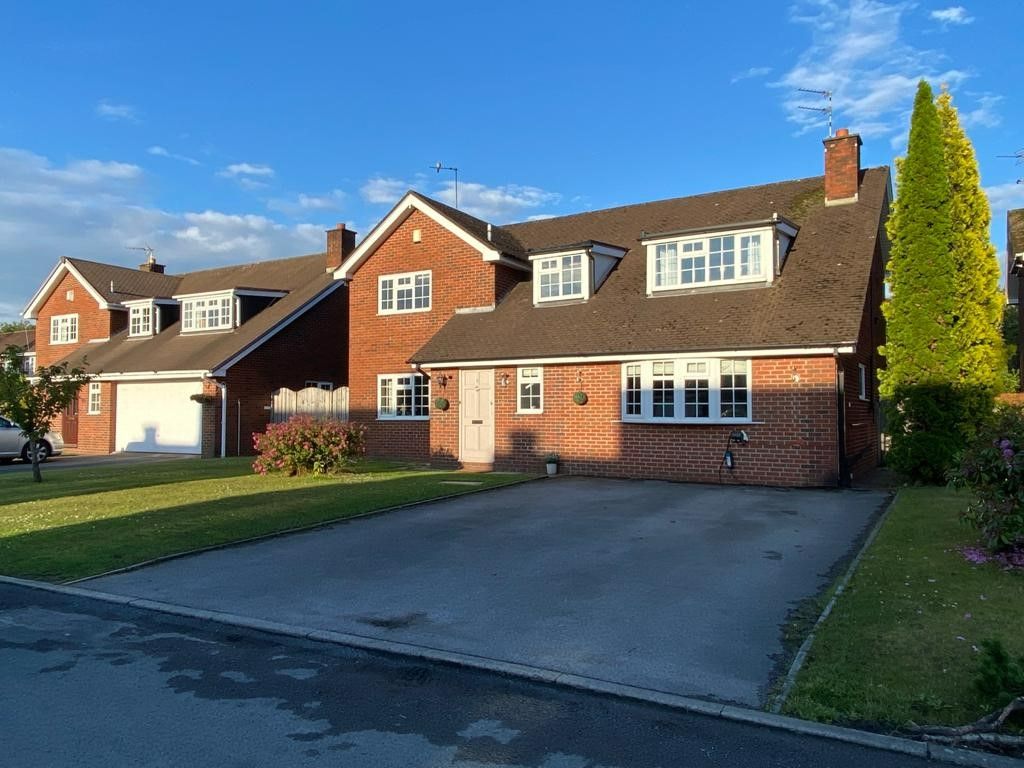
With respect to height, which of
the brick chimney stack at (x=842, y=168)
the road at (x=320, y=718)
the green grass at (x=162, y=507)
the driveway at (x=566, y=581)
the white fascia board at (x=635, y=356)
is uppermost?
the brick chimney stack at (x=842, y=168)

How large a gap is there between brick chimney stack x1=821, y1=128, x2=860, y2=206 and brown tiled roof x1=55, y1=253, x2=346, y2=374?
53.9ft

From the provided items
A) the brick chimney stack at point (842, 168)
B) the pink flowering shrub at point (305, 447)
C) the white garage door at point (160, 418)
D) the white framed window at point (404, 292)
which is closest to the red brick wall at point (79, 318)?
the white garage door at point (160, 418)

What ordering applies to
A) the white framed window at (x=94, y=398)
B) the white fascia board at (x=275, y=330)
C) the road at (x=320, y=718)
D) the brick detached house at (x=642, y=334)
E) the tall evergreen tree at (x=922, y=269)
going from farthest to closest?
the white framed window at (x=94, y=398), the white fascia board at (x=275, y=330), the brick detached house at (x=642, y=334), the tall evergreen tree at (x=922, y=269), the road at (x=320, y=718)

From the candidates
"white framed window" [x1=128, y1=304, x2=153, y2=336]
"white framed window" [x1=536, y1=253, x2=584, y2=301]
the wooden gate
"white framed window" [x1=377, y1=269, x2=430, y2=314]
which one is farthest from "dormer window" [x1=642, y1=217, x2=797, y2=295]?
"white framed window" [x1=128, y1=304, x2=153, y2=336]

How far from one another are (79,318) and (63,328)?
1250 mm

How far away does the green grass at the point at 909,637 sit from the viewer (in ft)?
14.9

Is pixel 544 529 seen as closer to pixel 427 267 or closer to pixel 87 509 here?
pixel 87 509

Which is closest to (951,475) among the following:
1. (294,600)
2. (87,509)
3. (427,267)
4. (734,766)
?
(734,766)

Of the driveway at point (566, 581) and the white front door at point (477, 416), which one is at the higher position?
the white front door at point (477, 416)

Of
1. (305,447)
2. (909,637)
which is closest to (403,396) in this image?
(305,447)

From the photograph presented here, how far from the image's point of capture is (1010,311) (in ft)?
166

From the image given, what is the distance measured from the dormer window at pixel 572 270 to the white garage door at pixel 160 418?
12.5 metres

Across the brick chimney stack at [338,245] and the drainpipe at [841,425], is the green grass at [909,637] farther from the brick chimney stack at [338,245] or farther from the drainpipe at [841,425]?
the brick chimney stack at [338,245]

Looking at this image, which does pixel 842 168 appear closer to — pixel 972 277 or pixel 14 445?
pixel 972 277
